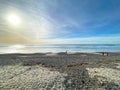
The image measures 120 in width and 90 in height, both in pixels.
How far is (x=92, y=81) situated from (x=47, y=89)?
248cm

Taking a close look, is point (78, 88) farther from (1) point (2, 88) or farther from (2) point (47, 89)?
(1) point (2, 88)

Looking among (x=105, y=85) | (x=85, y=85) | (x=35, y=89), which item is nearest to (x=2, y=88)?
(x=35, y=89)

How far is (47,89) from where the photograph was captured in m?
4.18

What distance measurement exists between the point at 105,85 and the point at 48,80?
2.91 metres

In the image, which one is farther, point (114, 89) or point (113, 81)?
point (113, 81)

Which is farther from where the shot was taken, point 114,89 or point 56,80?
point 56,80

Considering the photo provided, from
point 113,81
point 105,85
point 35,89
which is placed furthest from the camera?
point 113,81

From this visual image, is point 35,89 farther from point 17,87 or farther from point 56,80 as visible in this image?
point 56,80

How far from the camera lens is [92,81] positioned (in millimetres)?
5004

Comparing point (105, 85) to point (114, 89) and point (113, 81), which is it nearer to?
point (114, 89)

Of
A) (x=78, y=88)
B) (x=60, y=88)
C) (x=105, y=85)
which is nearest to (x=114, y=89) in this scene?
(x=105, y=85)

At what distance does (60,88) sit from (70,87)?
489mm

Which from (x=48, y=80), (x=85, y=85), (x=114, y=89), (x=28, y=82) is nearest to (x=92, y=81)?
(x=85, y=85)

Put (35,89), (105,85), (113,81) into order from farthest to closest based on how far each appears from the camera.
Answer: (113,81) < (105,85) < (35,89)
